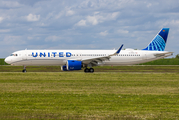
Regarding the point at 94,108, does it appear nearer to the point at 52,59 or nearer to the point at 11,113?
the point at 11,113

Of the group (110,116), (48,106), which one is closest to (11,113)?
(48,106)

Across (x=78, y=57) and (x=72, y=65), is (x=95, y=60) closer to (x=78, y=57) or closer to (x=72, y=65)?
(x=78, y=57)

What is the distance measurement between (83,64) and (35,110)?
30.6m

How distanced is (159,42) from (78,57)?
49.3ft

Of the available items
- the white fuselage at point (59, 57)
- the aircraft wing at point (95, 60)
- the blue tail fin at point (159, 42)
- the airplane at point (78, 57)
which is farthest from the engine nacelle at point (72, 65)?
the blue tail fin at point (159, 42)

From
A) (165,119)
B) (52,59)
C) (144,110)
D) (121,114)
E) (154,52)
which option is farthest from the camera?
(154,52)

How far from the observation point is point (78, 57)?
42469 mm

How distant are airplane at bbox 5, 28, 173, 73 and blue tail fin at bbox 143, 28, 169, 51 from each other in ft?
4.92

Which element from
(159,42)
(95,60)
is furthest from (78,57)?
(159,42)

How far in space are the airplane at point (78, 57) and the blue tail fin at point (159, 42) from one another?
1.50 metres

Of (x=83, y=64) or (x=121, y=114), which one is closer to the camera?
(x=121, y=114)

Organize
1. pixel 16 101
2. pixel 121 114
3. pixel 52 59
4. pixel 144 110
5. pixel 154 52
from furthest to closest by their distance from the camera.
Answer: pixel 154 52 → pixel 52 59 → pixel 16 101 → pixel 144 110 → pixel 121 114

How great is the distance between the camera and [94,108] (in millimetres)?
12461

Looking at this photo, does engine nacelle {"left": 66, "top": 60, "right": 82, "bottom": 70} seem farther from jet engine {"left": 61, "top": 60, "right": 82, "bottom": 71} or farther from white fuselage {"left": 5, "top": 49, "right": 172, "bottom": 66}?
white fuselage {"left": 5, "top": 49, "right": 172, "bottom": 66}
